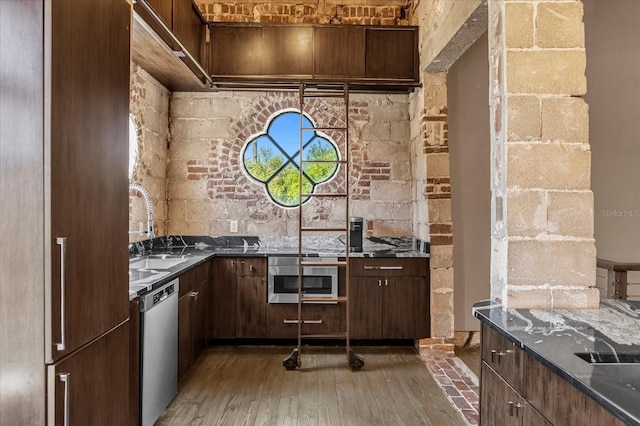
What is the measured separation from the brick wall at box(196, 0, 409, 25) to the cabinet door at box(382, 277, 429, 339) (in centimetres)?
278

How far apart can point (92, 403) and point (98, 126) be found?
41.7 inches

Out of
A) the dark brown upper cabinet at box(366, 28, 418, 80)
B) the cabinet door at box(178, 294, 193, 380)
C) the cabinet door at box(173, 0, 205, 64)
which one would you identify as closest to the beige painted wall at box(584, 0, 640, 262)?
the dark brown upper cabinet at box(366, 28, 418, 80)

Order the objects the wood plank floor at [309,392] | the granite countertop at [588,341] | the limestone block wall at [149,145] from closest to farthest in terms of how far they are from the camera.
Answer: the granite countertop at [588,341] < the wood plank floor at [309,392] < the limestone block wall at [149,145]

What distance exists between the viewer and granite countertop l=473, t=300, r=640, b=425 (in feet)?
3.76

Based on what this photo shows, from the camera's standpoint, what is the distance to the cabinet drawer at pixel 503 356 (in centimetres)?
165

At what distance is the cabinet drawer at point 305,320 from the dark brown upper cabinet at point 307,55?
7.38ft

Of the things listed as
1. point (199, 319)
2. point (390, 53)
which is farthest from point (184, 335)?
point (390, 53)

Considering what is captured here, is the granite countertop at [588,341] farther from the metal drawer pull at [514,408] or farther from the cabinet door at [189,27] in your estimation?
the cabinet door at [189,27]

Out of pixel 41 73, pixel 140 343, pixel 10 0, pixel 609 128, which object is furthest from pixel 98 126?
pixel 609 128

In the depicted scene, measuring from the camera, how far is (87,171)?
1.67m

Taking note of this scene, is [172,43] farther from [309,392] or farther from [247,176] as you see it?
[309,392]

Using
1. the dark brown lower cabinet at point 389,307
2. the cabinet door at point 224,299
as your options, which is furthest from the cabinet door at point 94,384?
the dark brown lower cabinet at point 389,307

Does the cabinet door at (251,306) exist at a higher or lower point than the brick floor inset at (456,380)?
higher

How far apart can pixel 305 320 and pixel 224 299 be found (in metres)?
0.81
